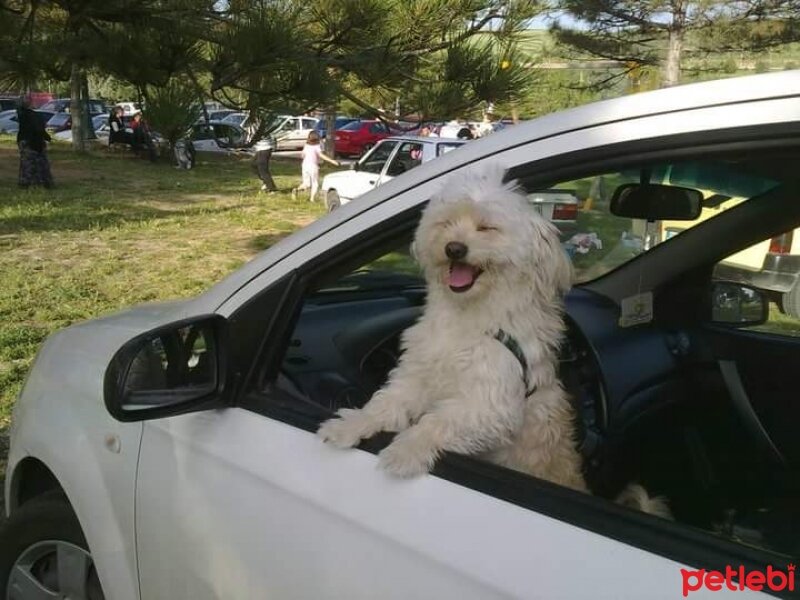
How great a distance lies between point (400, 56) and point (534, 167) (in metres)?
2.45

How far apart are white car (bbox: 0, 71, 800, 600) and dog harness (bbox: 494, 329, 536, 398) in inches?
11.2

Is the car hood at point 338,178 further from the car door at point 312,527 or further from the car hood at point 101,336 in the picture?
the car door at point 312,527

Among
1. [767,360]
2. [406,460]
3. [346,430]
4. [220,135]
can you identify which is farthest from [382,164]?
[406,460]

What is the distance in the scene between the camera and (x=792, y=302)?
2.38 metres

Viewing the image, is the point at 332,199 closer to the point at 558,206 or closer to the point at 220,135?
the point at 220,135

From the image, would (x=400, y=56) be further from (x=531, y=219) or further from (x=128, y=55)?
(x=531, y=219)


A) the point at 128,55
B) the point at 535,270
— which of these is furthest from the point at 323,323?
the point at 128,55

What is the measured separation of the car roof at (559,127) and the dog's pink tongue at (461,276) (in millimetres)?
216

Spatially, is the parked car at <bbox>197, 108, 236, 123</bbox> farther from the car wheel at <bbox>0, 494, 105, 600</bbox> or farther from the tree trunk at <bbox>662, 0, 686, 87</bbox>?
the tree trunk at <bbox>662, 0, 686, 87</bbox>

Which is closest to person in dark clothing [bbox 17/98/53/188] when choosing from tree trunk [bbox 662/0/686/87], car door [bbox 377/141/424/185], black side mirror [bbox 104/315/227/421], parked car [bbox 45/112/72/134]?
car door [bbox 377/141/424/185]

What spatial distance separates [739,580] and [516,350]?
2.23 ft

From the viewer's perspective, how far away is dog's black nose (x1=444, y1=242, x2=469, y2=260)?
1.62 m

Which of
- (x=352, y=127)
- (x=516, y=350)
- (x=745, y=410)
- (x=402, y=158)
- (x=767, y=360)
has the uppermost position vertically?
(x=352, y=127)

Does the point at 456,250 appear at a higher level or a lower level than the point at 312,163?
higher
